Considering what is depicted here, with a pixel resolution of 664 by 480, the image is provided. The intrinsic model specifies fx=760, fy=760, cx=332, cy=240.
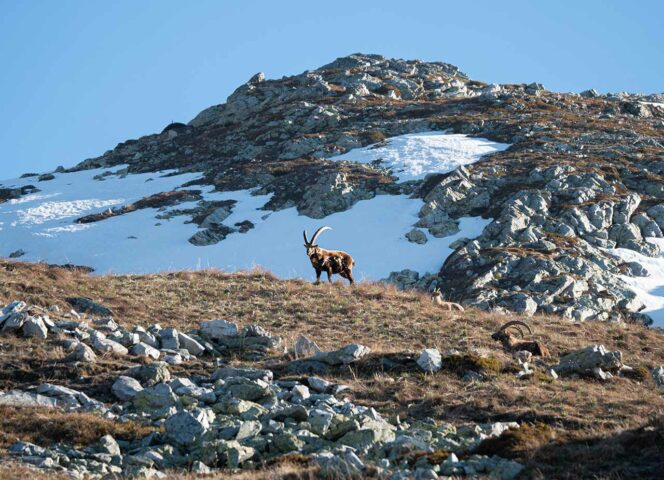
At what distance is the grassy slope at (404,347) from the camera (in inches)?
355

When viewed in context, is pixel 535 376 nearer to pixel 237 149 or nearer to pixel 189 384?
pixel 189 384

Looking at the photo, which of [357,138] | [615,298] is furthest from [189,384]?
[357,138]

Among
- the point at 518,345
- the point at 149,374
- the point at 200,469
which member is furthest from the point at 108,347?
the point at 518,345

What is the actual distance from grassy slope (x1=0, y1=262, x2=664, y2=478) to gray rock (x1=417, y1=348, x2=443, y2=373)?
0.19 meters

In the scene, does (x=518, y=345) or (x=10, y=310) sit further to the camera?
(x=518, y=345)

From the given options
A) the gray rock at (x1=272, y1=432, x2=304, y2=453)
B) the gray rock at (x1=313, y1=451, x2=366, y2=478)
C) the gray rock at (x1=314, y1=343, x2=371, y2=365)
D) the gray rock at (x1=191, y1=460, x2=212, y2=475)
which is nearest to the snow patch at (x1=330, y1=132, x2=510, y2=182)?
the gray rock at (x1=314, y1=343, x2=371, y2=365)

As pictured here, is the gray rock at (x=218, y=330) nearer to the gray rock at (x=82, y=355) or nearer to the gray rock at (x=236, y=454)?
the gray rock at (x=82, y=355)

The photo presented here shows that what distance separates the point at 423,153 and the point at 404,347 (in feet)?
143

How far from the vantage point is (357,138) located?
6506 centimetres

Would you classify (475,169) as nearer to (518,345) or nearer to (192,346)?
(518,345)

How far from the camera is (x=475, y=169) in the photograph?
50688 millimetres

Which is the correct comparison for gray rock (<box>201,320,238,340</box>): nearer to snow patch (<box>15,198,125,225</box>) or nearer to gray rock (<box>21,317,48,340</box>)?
gray rock (<box>21,317,48,340</box>)

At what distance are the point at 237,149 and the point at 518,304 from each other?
1716 inches

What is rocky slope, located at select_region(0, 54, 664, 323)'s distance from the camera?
116 ft
